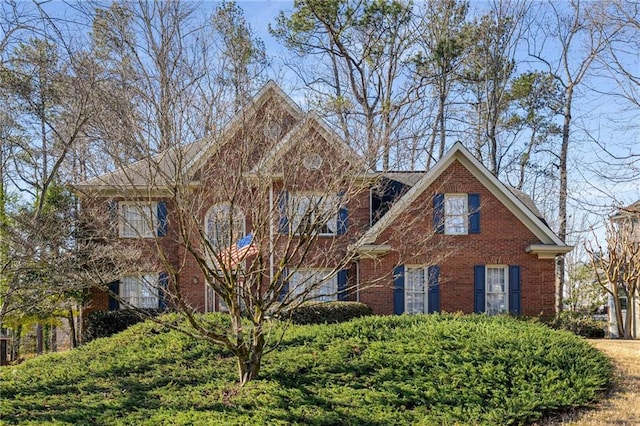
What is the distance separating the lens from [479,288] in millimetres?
16938

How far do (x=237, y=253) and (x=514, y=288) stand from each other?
10.7m

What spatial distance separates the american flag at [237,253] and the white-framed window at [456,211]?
9.00m

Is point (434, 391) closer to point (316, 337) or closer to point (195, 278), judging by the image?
point (316, 337)

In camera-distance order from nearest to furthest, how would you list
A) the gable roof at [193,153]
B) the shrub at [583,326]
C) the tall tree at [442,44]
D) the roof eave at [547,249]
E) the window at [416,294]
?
the gable roof at [193,153] < the roof eave at [547,249] < the window at [416,294] < the shrub at [583,326] < the tall tree at [442,44]

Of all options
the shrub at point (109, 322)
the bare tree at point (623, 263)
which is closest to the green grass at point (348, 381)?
the shrub at point (109, 322)

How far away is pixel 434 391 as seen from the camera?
8578mm

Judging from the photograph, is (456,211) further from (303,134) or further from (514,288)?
(303,134)

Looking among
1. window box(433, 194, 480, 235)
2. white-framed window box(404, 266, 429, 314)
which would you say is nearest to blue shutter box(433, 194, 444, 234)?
window box(433, 194, 480, 235)

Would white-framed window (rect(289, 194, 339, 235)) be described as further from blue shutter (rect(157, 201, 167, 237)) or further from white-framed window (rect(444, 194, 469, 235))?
white-framed window (rect(444, 194, 469, 235))

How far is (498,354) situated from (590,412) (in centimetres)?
162

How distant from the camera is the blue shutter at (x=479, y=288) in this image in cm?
1683

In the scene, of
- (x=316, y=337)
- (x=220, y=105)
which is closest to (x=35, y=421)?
(x=316, y=337)

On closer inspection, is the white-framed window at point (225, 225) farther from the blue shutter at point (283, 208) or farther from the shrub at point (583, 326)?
the shrub at point (583, 326)

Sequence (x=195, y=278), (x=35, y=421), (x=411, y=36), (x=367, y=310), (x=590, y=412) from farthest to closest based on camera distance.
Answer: (x=411, y=36)
(x=195, y=278)
(x=367, y=310)
(x=35, y=421)
(x=590, y=412)
